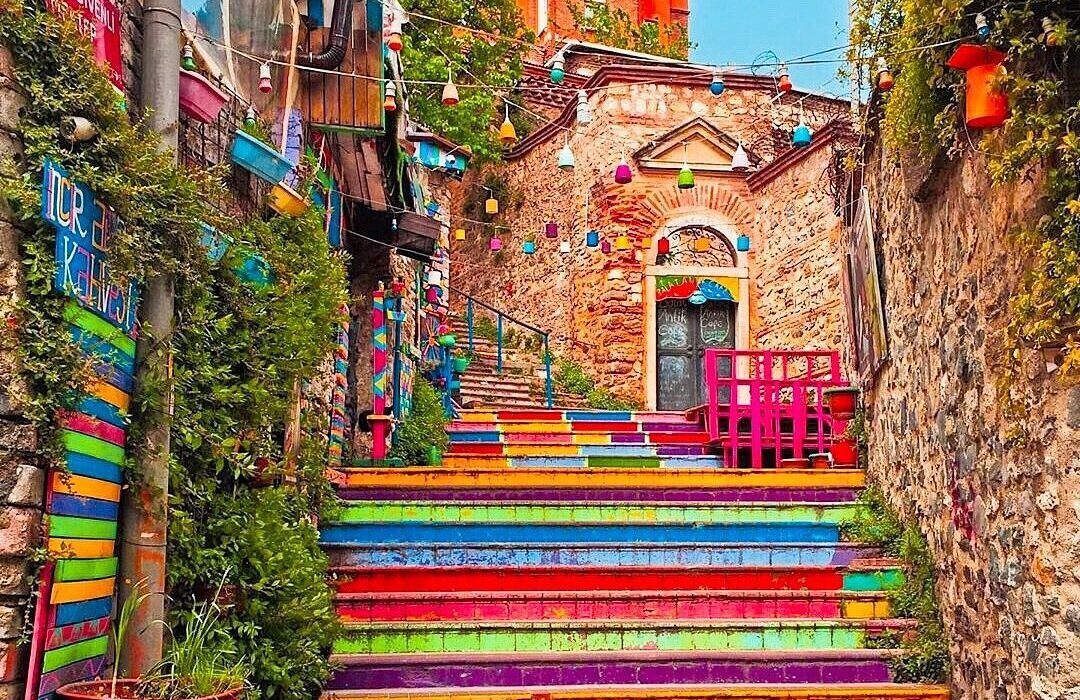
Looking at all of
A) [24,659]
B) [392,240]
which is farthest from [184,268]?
[392,240]

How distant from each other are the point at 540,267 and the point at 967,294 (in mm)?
12308

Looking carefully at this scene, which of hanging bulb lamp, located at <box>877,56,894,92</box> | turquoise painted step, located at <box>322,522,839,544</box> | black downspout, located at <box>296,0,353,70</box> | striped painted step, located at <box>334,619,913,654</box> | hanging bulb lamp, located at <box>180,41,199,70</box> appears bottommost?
striped painted step, located at <box>334,619,913,654</box>

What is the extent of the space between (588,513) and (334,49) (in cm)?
301

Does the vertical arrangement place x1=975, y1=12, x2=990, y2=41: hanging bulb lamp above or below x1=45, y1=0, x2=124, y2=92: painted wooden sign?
above

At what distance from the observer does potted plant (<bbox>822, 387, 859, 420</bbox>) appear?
700 cm

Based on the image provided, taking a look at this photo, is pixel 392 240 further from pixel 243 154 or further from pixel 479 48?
pixel 479 48

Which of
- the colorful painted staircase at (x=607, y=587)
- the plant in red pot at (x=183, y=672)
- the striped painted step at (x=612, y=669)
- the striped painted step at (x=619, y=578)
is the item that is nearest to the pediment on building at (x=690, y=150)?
the colorful painted staircase at (x=607, y=587)

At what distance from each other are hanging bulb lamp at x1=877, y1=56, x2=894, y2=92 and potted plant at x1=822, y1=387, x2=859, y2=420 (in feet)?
8.07

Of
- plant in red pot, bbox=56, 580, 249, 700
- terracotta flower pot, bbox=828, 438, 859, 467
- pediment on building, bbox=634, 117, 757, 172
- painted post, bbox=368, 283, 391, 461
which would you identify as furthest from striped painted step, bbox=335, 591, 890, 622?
pediment on building, bbox=634, 117, 757, 172

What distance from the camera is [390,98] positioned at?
6.79 m

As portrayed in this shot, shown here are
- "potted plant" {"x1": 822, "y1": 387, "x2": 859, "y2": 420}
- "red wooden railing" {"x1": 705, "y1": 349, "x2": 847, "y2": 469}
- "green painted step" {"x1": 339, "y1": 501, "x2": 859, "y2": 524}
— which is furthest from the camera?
"red wooden railing" {"x1": 705, "y1": 349, "x2": 847, "y2": 469}

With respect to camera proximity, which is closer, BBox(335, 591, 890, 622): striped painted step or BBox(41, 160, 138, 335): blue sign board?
BBox(41, 160, 138, 335): blue sign board

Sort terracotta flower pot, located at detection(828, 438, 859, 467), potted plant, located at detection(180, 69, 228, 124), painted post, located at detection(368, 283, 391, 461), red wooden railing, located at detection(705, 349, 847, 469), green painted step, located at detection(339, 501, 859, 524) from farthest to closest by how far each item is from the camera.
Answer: red wooden railing, located at detection(705, 349, 847, 469) → painted post, located at detection(368, 283, 391, 461) → terracotta flower pot, located at detection(828, 438, 859, 467) → green painted step, located at detection(339, 501, 859, 524) → potted plant, located at detection(180, 69, 228, 124)

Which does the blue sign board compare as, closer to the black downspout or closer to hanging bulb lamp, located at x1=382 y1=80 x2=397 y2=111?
the black downspout
